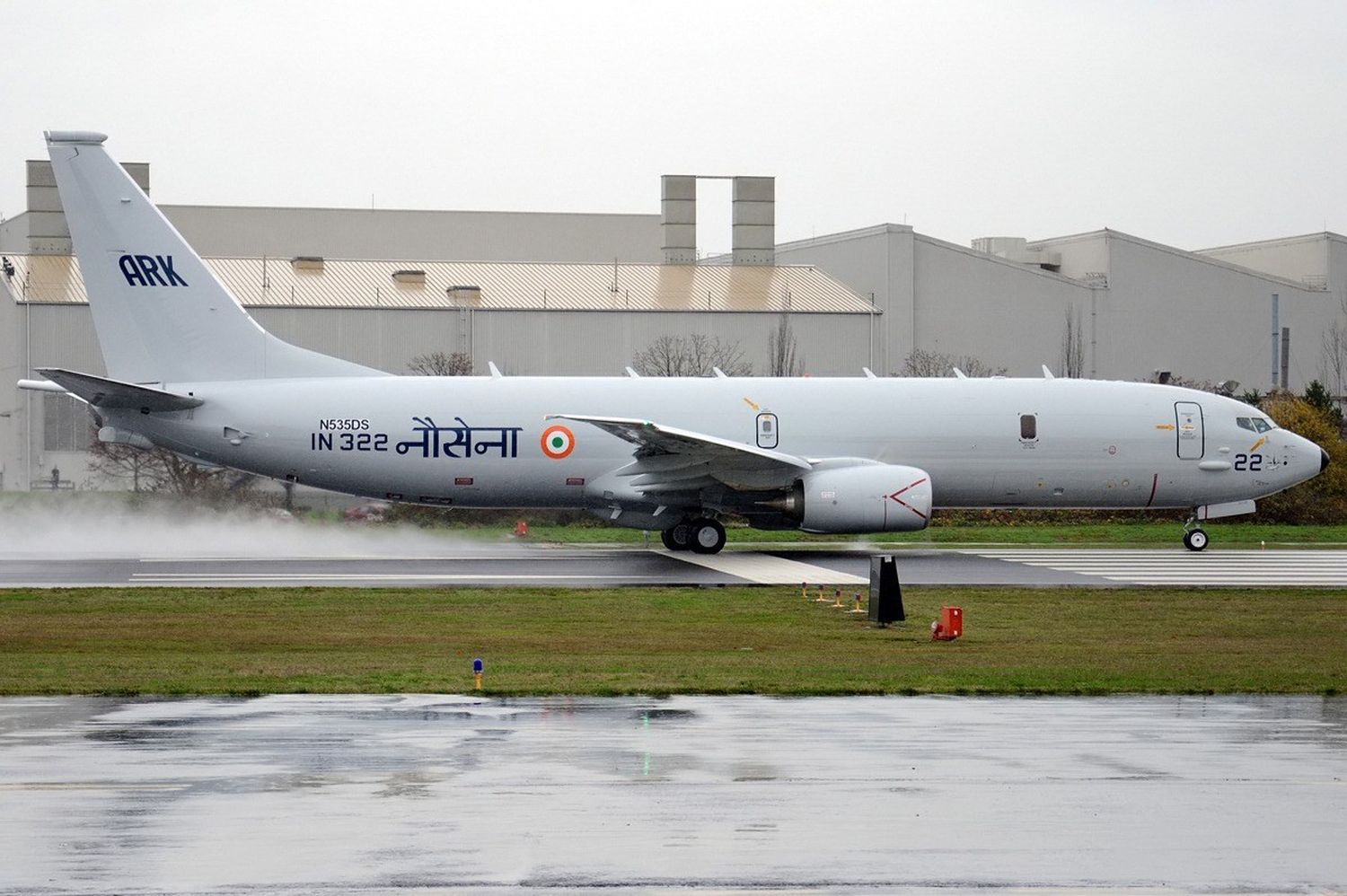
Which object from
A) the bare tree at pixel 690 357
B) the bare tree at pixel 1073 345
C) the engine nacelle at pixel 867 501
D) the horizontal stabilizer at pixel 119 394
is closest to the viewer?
the horizontal stabilizer at pixel 119 394

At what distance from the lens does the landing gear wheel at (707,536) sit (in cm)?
3628

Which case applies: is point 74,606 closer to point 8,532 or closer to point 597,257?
point 8,532

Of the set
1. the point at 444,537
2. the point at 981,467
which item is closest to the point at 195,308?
the point at 444,537

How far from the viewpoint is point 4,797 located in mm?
11547

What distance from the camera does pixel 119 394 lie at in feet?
113

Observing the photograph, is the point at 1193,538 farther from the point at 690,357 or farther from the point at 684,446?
the point at 690,357

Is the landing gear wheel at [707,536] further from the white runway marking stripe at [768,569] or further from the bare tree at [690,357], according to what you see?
the bare tree at [690,357]

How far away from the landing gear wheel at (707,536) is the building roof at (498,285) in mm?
31572

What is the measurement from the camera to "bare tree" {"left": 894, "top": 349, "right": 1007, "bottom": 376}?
221 ft

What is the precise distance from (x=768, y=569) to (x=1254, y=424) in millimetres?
12376

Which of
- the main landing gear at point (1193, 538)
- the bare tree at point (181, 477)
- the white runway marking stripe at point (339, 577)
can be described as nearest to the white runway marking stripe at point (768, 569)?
the white runway marking stripe at point (339, 577)

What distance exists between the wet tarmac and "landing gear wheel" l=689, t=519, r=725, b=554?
2013 centimetres

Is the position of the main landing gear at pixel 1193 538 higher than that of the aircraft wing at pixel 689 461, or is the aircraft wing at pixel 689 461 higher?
the aircraft wing at pixel 689 461

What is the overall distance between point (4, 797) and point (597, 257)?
249 feet
